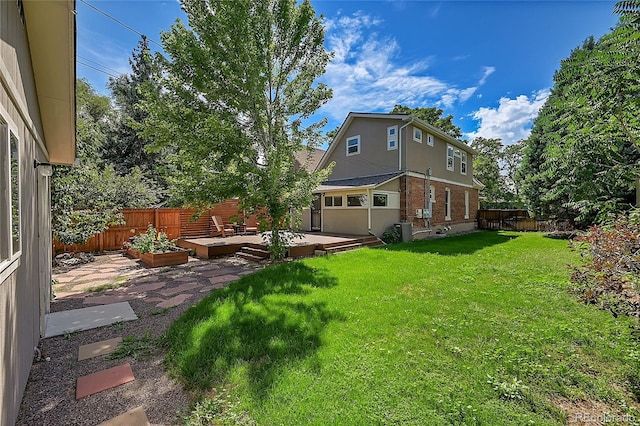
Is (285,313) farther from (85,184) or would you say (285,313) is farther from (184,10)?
(85,184)

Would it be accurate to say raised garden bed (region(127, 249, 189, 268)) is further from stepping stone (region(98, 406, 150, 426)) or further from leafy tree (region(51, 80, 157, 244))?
stepping stone (region(98, 406, 150, 426))

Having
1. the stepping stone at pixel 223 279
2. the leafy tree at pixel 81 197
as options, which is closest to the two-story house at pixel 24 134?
the stepping stone at pixel 223 279

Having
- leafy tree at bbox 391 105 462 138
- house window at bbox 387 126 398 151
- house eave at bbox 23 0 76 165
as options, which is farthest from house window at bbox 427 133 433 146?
house eave at bbox 23 0 76 165

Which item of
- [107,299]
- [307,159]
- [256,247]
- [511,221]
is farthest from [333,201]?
[511,221]

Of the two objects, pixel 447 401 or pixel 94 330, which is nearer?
pixel 447 401

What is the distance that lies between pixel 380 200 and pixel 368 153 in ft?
11.5

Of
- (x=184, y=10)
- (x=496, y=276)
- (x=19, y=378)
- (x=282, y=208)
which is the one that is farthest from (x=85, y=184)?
(x=496, y=276)

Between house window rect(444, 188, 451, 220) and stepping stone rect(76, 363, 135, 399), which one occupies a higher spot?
house window rect(444, 188, 451, 220)

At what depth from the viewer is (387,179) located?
1336cm

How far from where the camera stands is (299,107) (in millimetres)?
9719

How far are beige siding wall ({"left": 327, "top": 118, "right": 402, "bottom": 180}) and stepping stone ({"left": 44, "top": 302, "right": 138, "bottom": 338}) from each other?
1273 centimetres

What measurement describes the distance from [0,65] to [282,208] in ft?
22.0

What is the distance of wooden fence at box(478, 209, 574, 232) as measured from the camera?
64.0 feet

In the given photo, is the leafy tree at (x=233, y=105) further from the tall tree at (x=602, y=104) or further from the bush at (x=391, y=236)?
the tall tree at (x=602, y=104)
